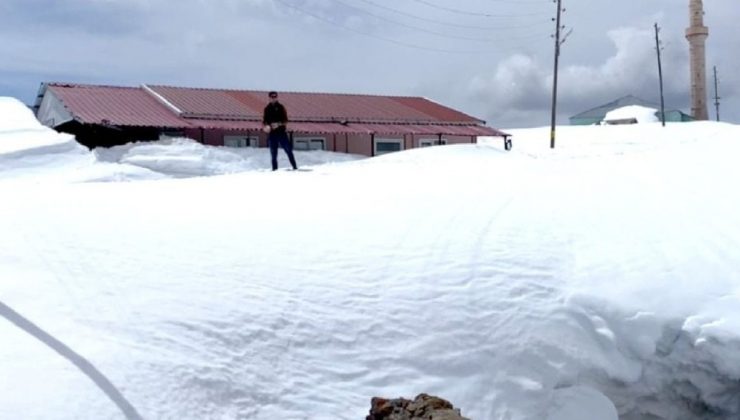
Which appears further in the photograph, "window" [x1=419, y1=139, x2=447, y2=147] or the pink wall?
"window" [x1=419, y1=139, x2=447, y2=147]

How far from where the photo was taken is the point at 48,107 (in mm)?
27359

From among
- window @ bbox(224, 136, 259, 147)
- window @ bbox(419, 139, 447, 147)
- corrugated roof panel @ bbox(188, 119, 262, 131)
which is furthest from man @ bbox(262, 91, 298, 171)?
window @ bbox(419, 139, 447, 147)

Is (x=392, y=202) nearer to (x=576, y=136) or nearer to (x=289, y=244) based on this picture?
(x=289, y=244)

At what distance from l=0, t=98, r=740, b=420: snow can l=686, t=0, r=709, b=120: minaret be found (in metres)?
51.8

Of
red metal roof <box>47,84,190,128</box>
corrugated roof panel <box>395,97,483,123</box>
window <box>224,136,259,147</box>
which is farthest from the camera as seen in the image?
corrugated roof panel <box>395,97,483,123</box>

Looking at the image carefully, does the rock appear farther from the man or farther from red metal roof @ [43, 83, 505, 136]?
red metal roof @ [43, 83, 505, 136]

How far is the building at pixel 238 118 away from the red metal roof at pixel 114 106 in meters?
0.03

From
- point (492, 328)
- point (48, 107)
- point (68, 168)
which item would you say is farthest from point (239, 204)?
point (48, 107)

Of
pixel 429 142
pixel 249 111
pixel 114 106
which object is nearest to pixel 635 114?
pixel 429 142

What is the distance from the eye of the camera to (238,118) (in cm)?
2791

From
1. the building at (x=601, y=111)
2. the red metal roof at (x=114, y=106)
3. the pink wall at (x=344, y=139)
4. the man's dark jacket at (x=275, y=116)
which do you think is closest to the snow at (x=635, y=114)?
the building at (x=601, y=111)

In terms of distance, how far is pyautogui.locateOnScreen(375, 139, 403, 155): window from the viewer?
3128 cm

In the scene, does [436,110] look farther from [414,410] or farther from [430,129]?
[414,410]

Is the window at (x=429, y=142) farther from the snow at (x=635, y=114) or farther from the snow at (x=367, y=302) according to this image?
the snow at (x=635, y=114)
